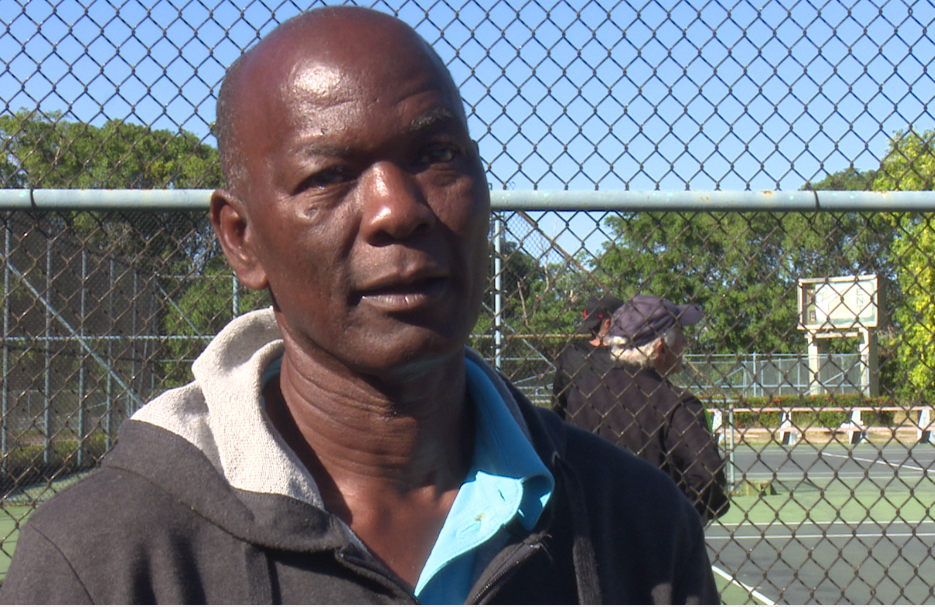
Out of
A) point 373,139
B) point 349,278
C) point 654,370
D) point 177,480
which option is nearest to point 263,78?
point 373,139

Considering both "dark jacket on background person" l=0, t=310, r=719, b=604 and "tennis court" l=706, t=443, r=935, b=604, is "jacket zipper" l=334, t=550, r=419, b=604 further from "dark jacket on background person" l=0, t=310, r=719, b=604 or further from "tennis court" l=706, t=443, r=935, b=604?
"tennis court" l=706, t=443, r=935, b=604

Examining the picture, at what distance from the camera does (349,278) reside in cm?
96

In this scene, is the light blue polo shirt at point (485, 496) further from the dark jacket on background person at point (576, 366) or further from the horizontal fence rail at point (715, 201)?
the dark jacket on background person at point (576, 366)

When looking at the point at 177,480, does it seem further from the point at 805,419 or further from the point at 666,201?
the point at 805,419

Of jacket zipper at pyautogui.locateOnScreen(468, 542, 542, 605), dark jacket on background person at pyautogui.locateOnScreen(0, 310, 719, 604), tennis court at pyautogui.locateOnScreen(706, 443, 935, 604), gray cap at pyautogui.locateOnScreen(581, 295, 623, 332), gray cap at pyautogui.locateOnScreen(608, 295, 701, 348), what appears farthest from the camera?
gray cap at pyautogui.locateOnScreen(581, 295, 623, 332)

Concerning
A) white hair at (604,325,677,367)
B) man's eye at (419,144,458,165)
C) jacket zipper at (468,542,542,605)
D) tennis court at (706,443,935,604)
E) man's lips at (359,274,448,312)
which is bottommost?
tennis court at (706,443,935,604)

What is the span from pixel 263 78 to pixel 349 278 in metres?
0.29

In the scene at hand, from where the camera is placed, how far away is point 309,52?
99 centimetres

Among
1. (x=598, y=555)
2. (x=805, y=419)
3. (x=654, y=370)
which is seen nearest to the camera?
(x=598, y=555)

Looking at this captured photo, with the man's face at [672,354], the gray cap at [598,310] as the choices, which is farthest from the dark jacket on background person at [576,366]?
the man's face at [672,354]

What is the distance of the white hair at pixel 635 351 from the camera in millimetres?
3420

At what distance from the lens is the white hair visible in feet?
11.2

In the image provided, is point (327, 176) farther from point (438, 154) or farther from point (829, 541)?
point (829, 541)

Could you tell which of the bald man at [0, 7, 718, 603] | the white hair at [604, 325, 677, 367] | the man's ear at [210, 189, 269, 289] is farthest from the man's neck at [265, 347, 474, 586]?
the white hair at [604, 325, 677, 367]
